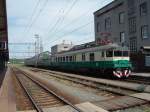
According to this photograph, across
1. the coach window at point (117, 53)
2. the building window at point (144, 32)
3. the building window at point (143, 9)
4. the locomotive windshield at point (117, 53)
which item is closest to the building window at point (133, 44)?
the building window at point (144, 32)

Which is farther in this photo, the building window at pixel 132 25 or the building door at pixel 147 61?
the building window at pixel 132 25

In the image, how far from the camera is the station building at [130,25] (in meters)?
42.8

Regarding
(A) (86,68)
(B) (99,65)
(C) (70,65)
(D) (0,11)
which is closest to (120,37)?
(C) (70,65)

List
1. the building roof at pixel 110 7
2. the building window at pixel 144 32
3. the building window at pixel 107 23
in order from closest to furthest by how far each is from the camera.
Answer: the building window at pixel 144 32, the building roof at pixel 110 7, the building window at pixel 107 23

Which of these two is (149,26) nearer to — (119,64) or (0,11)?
(119,64)

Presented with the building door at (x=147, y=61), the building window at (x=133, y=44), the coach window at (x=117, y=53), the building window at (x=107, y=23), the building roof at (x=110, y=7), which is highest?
the building roof at (x=110, y=7)

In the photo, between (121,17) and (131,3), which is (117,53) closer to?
(131,3)

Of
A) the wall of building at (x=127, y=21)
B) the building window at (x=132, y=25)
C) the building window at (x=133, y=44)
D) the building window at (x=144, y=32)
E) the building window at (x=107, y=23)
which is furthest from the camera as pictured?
the building window at (x=107, y=23)

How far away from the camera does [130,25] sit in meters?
50.6

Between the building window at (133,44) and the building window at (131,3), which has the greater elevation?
the building window at (131,3)

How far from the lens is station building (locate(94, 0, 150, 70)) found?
42.8 m

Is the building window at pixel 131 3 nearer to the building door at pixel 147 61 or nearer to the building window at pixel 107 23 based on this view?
the building window at pixel 107 23

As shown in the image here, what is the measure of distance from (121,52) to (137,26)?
1925 centimetres

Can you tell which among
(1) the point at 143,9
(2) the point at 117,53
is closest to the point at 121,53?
(2) the point at 117,53
